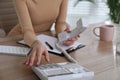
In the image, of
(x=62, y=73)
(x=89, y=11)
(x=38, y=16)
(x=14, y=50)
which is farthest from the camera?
(x=89, y=11)

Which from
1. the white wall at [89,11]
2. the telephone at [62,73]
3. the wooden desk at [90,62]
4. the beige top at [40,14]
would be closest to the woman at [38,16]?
the beige top at [40,14]

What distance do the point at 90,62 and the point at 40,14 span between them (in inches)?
25.3

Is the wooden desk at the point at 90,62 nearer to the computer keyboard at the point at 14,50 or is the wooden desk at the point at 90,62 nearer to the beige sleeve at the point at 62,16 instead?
the computer keyboard at the point at 14,50

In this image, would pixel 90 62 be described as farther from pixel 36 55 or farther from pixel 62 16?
pixel 62 16

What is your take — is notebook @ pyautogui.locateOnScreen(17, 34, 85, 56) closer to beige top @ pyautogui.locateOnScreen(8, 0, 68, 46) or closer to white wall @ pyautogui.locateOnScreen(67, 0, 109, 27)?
beige top @ pyautogui.locateOnScreen(8, 0, 68, 46)

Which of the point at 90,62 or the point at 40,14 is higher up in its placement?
the point at 40,14

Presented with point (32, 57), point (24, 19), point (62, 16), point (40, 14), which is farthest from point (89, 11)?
point (32, 57)

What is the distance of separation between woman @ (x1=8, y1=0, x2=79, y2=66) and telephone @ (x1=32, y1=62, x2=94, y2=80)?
32 cm

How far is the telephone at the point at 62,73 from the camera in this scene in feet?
2.61

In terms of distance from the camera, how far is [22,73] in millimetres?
920

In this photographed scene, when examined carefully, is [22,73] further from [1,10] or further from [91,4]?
[91,4]

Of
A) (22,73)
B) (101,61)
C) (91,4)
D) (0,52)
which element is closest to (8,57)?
(0,52)

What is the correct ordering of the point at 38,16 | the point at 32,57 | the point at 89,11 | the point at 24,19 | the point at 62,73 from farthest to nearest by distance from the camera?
1. the point at 89,11
2. the point at 38,16
3. the point at 24,19
4. the point at 32,57
5. the point at 62,73

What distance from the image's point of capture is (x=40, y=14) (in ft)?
5.14
